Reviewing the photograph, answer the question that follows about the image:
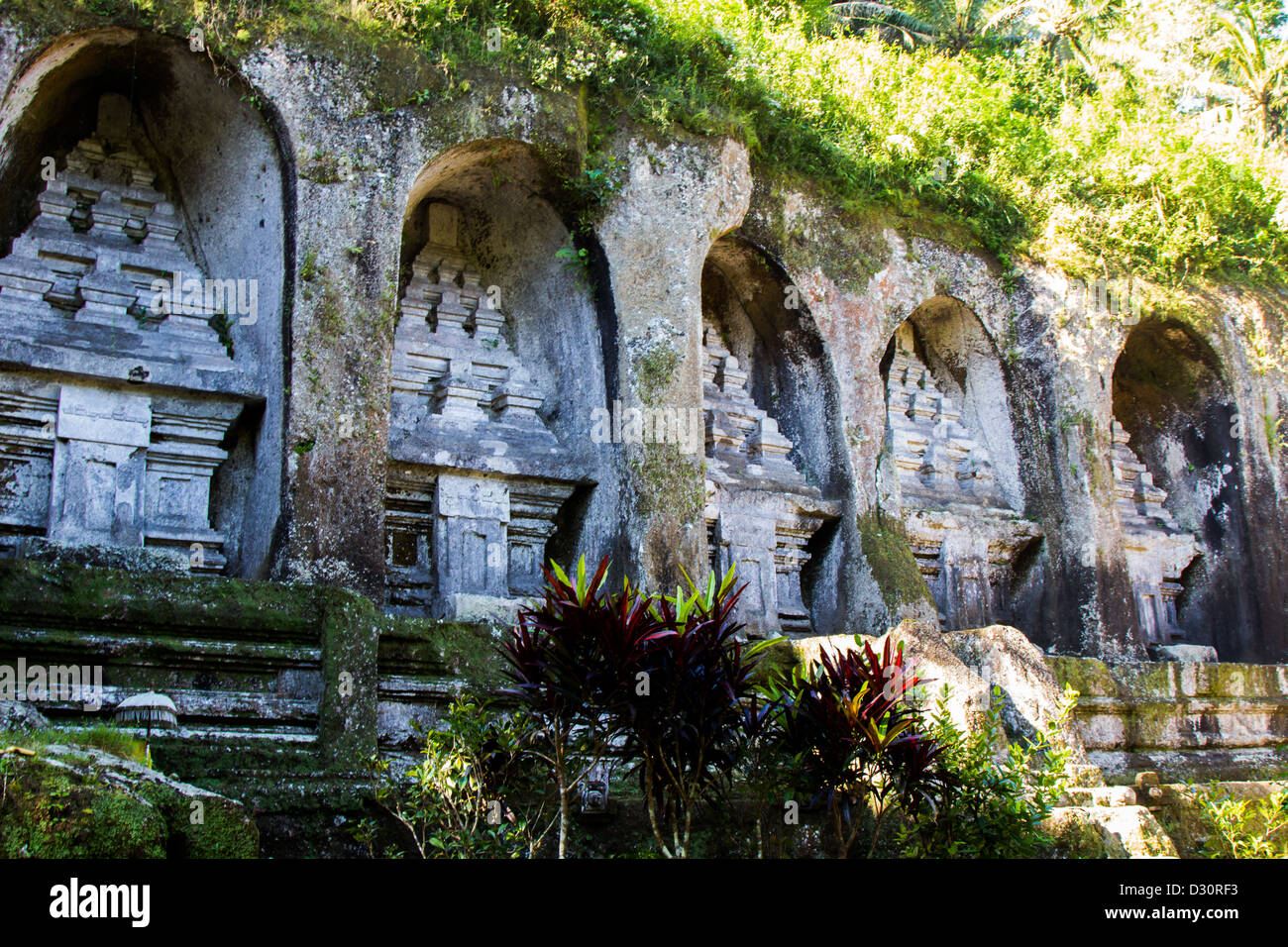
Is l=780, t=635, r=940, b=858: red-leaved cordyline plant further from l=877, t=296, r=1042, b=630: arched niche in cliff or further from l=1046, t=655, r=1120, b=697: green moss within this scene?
l=877, t=296, r=1042, b=630: arched niche in cliff

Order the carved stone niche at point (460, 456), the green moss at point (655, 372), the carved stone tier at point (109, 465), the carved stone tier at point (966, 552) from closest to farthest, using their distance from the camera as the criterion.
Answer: the carved stone tier at point (109, 465), the carved stone niche at point (460, 456), the green moss at point (655, 372), the carved stone tier at point (966, 552)

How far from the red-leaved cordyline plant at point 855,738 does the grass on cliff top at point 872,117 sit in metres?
4.88

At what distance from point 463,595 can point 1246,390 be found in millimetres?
8199

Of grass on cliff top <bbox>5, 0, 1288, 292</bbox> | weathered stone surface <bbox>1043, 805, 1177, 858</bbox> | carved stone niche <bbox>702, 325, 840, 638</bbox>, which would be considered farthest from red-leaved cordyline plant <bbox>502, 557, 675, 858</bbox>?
grass on cliff top <bbox>5, 0, 1288, 292</bbox>

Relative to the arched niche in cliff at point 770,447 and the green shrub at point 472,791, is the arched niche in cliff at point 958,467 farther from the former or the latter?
the green shrub at point 472,791

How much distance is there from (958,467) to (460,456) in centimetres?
517

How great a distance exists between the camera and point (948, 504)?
36.0 ft

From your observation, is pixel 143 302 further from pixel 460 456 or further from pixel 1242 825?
pixel 1242 825

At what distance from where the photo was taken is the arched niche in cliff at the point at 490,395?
28.1ft

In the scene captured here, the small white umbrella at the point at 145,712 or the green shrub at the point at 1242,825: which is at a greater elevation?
the small white umbrella at the point at 145,712

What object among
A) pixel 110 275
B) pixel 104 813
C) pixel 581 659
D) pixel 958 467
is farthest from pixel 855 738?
pixel 958 467

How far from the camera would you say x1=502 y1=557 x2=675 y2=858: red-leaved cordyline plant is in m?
4.70

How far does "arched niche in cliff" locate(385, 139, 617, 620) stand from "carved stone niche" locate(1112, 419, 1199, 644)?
568cm

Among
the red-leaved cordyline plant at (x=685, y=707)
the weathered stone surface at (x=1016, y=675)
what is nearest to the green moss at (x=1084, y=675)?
the weathered stone surface at (x=1016, y=675)
